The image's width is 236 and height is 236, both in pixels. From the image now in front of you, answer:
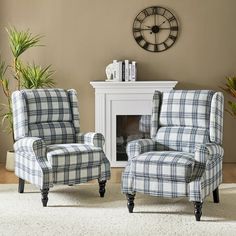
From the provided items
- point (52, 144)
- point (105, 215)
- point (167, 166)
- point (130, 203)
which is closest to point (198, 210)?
point (167, 166)

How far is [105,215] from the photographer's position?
4.12 meters

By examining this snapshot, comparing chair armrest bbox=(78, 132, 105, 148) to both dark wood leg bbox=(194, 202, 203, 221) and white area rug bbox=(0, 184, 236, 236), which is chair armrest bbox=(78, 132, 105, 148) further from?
dark wood leg bbox=(194, 202, 203, 221)

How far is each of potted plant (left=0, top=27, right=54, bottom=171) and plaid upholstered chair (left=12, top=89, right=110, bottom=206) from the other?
957mm

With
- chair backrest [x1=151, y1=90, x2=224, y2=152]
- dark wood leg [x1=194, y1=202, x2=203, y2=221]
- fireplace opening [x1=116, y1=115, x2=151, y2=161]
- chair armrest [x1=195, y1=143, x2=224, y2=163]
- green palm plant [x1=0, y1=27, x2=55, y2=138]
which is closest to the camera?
dark wood leg [x1=194, y1=202, x2=203, y2=221]

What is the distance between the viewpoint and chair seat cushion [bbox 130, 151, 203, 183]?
3.98 meters

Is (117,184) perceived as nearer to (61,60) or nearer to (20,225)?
(20,225)

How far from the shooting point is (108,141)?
21.1ft

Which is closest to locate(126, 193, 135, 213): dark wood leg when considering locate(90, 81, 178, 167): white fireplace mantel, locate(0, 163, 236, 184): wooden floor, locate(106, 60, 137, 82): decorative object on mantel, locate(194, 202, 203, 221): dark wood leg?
locate(194, 202, 203, 221): dark wood leg

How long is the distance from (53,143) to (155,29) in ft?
7.55

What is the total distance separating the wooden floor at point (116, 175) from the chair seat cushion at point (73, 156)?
3.12 ft

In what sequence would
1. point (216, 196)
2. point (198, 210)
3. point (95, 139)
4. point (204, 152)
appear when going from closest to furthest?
1. point (198, 210)
2. point (204, 152)
3. point (216, 196)
4. point (95, 139)

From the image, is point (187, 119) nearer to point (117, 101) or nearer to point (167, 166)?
point (167, 166)

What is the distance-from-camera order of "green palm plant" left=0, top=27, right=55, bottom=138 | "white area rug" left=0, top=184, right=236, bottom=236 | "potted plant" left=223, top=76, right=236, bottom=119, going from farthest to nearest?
1. "potted plant" left=223, top=76, right=236, bottom=119
2. "green palm plant" left=0, top=27, right=55, bottom=138
3. "white area rug" left=0, top=184, right=236, bottom=236

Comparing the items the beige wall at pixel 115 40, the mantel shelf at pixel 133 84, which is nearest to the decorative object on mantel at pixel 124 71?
the mantel shelf at pixel 133 84
